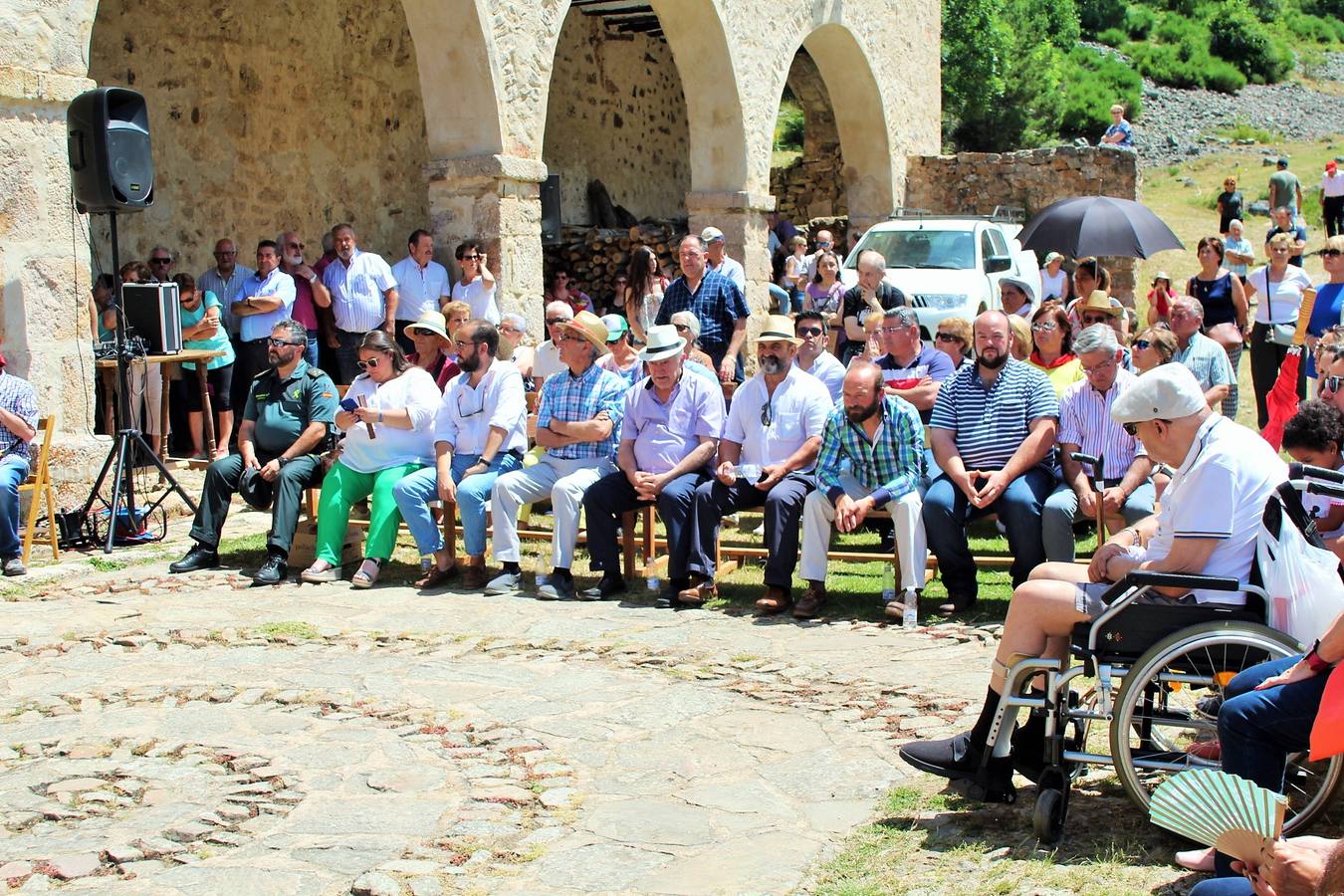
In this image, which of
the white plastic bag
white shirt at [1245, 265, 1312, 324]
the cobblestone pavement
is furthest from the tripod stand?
white shirt at [1245, 265, 1312, 324]

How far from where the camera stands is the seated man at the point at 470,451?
696 cm

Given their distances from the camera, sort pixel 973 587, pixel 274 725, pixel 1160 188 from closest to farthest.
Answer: pixel 274 725, pixel 973 587, pixel 1160 188

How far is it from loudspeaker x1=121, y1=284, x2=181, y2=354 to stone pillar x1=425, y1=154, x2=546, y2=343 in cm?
243

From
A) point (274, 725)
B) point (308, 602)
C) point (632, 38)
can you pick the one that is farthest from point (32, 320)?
point (632, 38)

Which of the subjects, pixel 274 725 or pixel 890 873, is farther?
pixel 274 725

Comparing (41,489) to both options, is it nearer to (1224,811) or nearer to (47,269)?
(47,269)

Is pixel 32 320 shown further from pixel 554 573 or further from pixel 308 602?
pixel 554 573

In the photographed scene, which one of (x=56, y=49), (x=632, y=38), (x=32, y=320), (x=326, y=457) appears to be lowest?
(x=326, y=457)

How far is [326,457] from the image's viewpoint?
7.43 metres

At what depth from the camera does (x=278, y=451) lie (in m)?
7.52

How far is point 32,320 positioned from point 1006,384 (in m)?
5.11

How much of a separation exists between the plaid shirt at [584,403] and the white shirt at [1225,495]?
3765mm

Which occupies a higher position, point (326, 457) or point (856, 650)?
point (326, 457)

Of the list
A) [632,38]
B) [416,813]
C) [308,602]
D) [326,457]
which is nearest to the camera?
[416,813]
